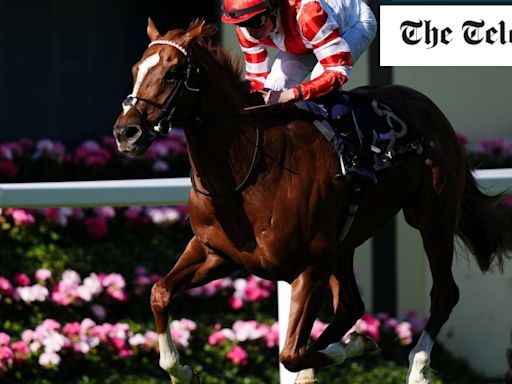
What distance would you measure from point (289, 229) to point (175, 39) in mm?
828

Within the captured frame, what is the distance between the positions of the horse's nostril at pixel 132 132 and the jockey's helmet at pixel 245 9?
65cm

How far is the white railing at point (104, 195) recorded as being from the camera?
21.5ft

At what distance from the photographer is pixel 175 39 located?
566cm

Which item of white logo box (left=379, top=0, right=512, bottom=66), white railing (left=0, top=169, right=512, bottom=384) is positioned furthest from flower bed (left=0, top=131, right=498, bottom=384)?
white logo box (left=379, top=0, right=512, bottom=66)

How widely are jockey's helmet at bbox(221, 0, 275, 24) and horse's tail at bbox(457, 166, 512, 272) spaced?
165cm

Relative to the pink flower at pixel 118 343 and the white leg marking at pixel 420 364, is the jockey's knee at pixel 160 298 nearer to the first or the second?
the white leg marking at pixel 420 364

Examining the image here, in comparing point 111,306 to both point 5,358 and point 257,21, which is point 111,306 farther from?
point 257,21

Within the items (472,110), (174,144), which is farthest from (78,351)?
(472,110)

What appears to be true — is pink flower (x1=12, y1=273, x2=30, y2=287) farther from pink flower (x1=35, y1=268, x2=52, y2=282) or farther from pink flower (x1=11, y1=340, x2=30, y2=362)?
pink flower (x1=11, y1=340, x2=30, y2=362)

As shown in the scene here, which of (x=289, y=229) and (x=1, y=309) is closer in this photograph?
(x=289, y=229)

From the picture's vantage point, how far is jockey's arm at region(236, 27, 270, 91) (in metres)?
6.17

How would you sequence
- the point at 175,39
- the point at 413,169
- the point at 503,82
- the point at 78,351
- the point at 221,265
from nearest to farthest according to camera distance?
the point at 175,39 < the point at 221,265 < the point at 413,169 < the point at 78,351 < the point at 503,82

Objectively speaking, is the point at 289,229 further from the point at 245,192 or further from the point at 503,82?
the point at 503,82

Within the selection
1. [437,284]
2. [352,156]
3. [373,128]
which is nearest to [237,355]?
[437,284]
